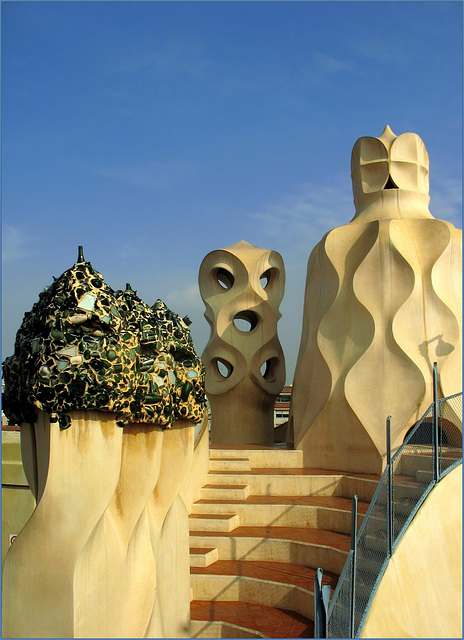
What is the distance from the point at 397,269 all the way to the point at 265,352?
4.67 metres

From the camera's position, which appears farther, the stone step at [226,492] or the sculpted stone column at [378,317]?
the sculpted stone column at [378,317]

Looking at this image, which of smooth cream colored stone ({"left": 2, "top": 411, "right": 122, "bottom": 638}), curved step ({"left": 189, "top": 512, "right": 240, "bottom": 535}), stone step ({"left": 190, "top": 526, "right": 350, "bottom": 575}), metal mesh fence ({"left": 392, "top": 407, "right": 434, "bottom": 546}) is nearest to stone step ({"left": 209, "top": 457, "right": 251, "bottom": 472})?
curved step ({"left": 189, "top": 512, "right": 240, "bottom": 535})

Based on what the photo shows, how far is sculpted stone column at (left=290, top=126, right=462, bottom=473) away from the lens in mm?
12211

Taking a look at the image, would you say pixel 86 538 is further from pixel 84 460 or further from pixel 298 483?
pixel 298 483

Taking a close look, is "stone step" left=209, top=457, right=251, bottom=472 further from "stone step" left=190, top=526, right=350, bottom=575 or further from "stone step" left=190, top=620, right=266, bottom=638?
"stone step" left=190, top=620, right=266, bottom=638

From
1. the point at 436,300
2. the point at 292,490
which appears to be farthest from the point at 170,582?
the point at 436,300

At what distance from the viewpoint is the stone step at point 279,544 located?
984cm

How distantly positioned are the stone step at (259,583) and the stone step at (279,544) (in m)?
0.18

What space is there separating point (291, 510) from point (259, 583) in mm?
1958

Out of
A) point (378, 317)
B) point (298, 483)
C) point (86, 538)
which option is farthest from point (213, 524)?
point (86, 538)

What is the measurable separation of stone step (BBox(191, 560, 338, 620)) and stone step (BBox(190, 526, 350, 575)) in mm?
176

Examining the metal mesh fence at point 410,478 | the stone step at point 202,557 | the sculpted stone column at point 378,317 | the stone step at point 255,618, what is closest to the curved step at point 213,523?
the stone step at point 202,557

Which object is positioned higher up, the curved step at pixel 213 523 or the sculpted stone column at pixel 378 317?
the sculpted stone column at pixel 378 317

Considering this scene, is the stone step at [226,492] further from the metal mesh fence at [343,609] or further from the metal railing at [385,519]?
the metal mesh fence at [343,609]
